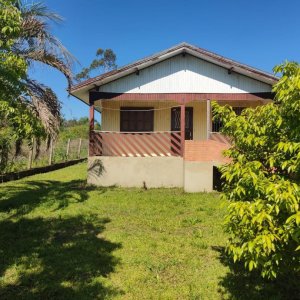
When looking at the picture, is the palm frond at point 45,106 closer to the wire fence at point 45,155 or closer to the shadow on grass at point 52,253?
the wire fence at point 45,155

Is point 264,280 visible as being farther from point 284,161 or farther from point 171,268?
point 284,161

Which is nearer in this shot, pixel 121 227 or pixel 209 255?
pixel 209 255

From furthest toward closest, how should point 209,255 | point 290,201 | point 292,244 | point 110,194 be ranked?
point 110,194, point 209,255, point 292,244, point 290,201

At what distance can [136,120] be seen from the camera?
1653 cm

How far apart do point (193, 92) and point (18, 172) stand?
8274mm

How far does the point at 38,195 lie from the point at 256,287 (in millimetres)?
8232

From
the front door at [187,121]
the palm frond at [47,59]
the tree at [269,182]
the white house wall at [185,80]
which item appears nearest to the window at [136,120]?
the front door at [187,121]

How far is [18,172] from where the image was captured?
1691 cm

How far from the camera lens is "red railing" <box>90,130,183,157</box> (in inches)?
566

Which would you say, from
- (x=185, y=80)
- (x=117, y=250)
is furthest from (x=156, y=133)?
(x=117, y=250)

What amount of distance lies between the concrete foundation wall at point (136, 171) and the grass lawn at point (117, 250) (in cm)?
217

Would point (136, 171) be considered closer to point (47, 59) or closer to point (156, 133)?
point (156, 133)

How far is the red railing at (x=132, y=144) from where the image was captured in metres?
14.4

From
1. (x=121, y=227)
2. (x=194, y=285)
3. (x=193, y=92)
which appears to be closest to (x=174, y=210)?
(x=121, y=227)
